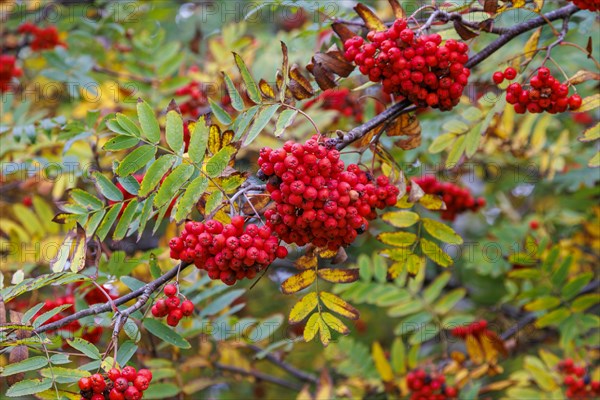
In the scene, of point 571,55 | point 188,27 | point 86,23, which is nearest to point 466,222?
point 571,55

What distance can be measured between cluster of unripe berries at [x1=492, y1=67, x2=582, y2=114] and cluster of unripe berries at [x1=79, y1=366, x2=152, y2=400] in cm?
131

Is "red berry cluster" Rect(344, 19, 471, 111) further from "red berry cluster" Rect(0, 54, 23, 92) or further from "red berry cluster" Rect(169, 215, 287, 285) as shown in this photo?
"red berry cluster" Rect(0, 54, 23, 92)

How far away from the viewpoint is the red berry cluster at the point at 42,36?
3572mm

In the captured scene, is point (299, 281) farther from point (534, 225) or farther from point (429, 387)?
point (534, 225)

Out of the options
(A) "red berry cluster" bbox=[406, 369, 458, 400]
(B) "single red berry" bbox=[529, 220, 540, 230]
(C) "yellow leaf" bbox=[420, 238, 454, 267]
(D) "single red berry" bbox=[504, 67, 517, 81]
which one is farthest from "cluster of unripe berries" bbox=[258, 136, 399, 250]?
(B) "single red berry" bbox=[529, 220, 540, 230]

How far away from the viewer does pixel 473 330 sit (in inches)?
119

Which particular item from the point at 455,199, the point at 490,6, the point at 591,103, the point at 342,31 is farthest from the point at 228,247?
the point at 455,199

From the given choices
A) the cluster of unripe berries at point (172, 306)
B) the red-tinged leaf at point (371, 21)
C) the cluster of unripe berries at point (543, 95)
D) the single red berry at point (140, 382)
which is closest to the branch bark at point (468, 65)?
the cluster of unripe berries at point (543, 95)

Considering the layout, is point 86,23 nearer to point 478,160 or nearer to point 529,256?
point 478,160

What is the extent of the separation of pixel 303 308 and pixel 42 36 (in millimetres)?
2556

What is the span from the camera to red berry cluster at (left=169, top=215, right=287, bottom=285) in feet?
5.18

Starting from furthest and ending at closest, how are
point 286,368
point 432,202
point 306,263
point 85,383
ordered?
1. point 286,368
2. point 432,202
3. point 306,263
4. point 85,383

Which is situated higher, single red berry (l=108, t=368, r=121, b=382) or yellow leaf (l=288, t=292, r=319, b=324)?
single red berry (l=108, t=368, r=121, b=382)

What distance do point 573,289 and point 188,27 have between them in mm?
2808
